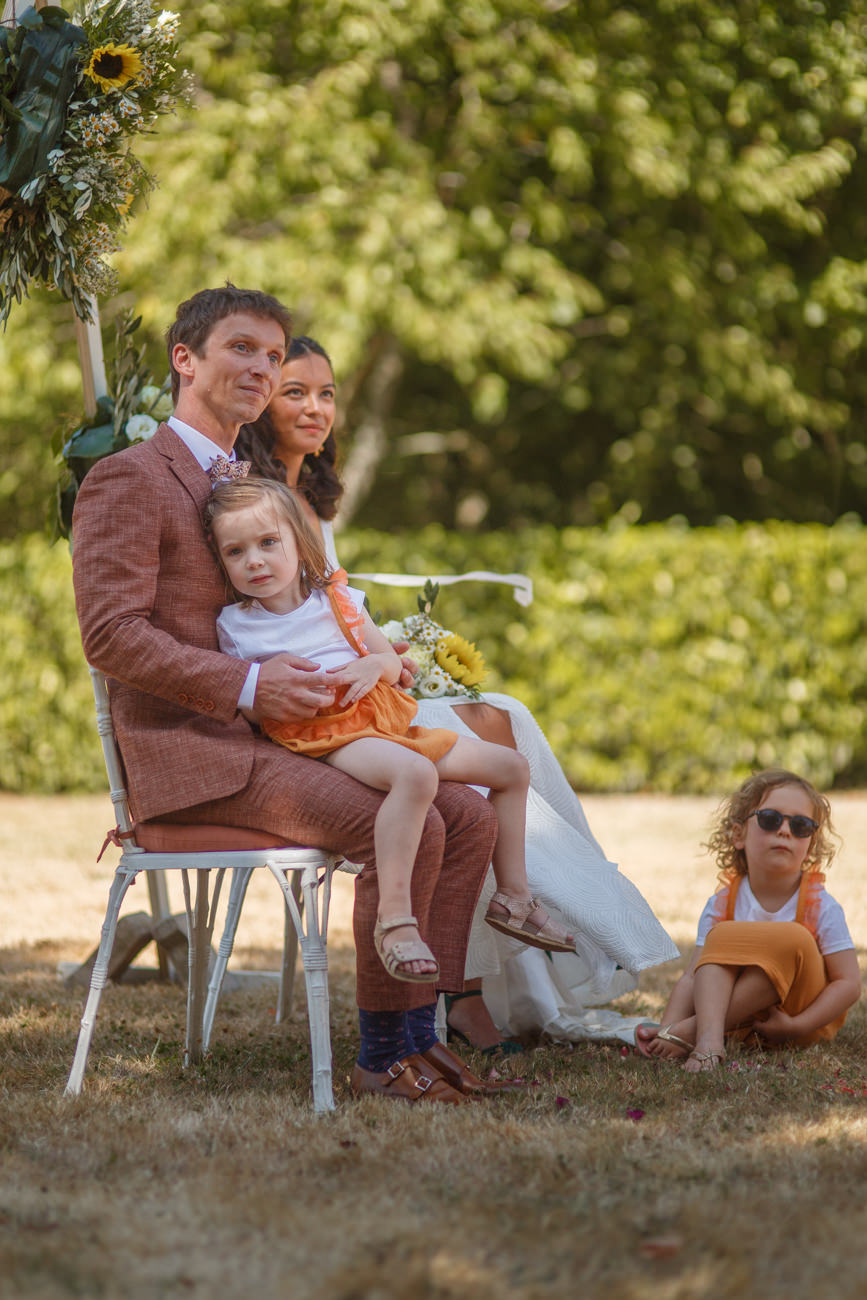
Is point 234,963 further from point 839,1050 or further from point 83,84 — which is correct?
point 83,84

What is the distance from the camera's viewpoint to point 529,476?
13.7 m

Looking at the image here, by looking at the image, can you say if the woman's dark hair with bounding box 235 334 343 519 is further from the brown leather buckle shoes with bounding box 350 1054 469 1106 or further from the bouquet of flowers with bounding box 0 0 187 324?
the brown leather buckle shoes with bounding box 350 1054 469 1106

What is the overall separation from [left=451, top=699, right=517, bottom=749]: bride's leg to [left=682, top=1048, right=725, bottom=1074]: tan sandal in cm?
95

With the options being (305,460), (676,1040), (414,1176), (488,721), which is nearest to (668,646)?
(305,460)

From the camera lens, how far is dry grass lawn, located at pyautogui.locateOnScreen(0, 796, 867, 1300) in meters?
1.98

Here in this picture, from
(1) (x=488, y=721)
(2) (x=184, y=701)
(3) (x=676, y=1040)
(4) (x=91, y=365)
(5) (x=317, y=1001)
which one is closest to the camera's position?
(5) (x=317, y=1001)

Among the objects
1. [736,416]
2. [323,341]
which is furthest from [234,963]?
[736,416]

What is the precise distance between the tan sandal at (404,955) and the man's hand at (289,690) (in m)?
0.48

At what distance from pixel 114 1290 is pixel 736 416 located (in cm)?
A: 1117

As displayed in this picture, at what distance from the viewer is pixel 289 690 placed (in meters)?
2.94

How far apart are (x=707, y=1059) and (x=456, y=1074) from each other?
2.09 feet

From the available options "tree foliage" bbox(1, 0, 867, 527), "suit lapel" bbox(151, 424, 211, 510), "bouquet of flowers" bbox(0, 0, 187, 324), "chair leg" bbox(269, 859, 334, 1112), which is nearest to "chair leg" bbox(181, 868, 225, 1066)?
"chair leg" bbox(269, 859, 334, 1112)

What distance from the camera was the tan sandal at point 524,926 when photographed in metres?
3.19

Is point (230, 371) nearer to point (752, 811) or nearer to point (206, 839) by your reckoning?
point (206, 839)
